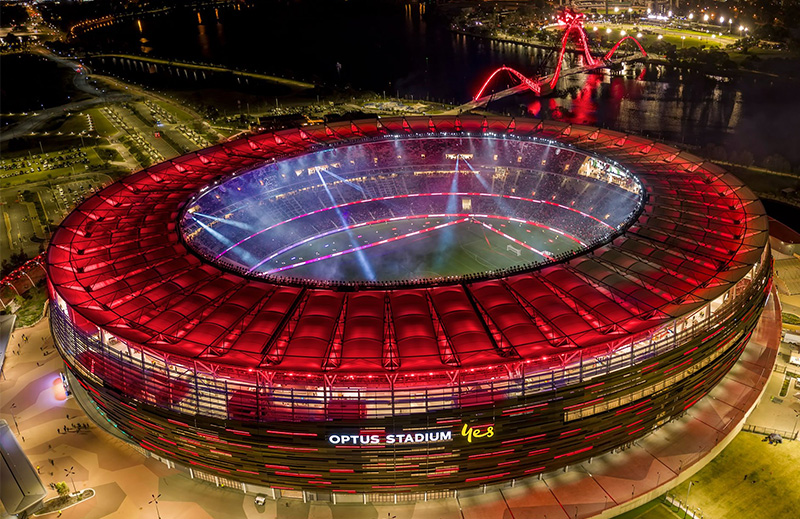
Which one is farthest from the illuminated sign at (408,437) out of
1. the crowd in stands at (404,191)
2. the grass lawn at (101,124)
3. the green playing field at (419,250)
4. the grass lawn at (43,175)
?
the grass lawn at (101,124)

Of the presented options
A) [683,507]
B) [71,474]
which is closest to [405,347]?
[683,507]

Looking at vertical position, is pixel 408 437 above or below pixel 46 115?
below

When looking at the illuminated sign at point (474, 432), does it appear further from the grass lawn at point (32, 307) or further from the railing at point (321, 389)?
the grass lawn at point (32, 307)

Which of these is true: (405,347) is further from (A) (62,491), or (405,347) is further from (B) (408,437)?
(A) (62,491)

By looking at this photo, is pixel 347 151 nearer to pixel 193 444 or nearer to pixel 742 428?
pixel 193 444

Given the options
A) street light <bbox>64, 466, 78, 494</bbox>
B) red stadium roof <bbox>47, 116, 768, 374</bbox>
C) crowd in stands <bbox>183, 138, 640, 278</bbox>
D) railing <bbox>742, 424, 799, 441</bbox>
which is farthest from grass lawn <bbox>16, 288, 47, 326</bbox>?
railing <bbox>742, 424, 799, 441</bbox>
